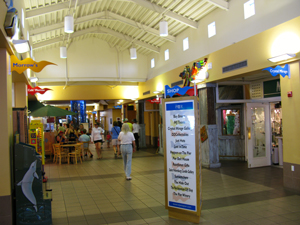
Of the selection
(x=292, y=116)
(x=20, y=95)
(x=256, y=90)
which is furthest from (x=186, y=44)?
(x=20, y=95)

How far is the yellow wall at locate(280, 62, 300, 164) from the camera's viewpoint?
5953 millimetres

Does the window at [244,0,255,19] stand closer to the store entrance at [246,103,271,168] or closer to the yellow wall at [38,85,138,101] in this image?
the store entrance at [246,103,271,168]

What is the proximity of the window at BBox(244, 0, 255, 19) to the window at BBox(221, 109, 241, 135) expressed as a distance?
406cm

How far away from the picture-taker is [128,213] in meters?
4.94

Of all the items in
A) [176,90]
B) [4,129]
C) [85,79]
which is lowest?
[4,129]

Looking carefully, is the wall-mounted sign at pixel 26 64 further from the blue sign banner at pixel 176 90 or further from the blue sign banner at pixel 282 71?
the blue sign banner at pixel 282 71

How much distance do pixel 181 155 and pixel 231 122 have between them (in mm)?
6451

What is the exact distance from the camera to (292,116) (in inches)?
239

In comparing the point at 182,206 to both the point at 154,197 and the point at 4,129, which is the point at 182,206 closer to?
the point at 154,197

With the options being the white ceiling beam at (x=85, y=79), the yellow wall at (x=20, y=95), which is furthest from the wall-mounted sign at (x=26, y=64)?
the white ceiling beam at (x=85, y=79)

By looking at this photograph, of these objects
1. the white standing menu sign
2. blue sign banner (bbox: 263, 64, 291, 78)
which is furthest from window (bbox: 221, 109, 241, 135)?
the white standing menu sign

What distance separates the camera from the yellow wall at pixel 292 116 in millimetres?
5953

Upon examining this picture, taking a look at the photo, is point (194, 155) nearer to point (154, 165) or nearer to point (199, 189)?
point (199, 189)

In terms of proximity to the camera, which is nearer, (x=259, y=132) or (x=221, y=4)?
(x=221, y=4)
